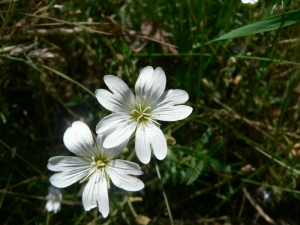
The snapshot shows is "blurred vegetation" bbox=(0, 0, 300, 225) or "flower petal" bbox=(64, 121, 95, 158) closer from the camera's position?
"flower petal" bbox=(64, 121, 95, 158)

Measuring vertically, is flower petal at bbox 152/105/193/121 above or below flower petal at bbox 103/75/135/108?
below

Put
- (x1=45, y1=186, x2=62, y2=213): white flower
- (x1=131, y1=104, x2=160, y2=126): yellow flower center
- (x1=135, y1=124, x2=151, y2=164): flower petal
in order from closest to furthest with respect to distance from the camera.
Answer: (x1=135, y1=124, x2=151, y2=164): flower petal
(x1=131, y1=104, x2=160, y2=126): yellow flower center
(x1=45, y1=186, x2=62, y2=213): white flower

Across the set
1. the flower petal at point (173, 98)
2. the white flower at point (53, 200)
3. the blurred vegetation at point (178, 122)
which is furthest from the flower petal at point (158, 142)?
the white flower at point (53, 200)

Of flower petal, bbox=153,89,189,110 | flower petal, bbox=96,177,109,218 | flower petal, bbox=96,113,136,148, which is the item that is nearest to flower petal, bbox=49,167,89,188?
flower petal, bbox=96,177,109,218

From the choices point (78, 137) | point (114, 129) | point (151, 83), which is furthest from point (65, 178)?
point (151, 83)

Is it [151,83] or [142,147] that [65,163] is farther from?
[151,83]

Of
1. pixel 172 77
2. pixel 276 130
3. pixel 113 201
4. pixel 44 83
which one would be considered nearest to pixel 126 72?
pixel 172 77

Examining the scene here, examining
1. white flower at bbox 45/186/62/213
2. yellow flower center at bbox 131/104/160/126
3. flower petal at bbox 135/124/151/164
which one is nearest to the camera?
flower petal at bbox 135/124/151/164

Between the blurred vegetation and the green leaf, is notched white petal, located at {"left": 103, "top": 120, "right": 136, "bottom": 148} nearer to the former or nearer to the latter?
the blurred vegetation
